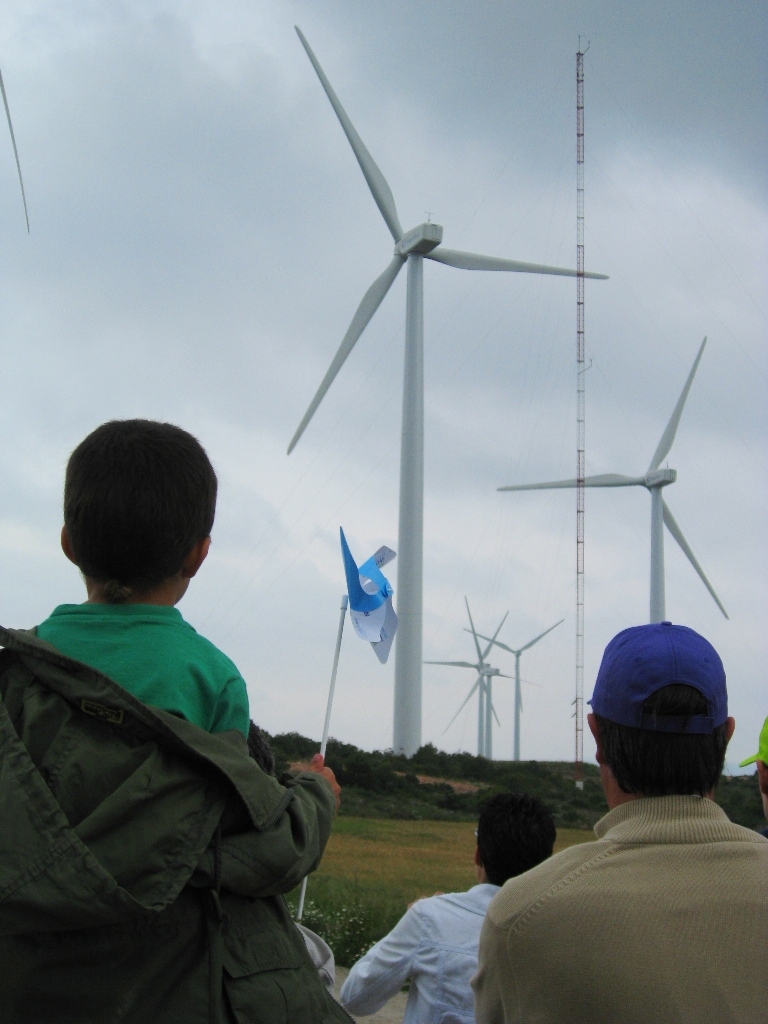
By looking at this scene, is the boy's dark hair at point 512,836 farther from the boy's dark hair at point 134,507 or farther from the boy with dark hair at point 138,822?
the boy's dark hair at point 134,507

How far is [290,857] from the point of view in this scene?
2557 mm

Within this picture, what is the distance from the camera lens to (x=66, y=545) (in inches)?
113

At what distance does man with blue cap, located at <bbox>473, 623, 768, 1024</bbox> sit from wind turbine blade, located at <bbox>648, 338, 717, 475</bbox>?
42.7 meters

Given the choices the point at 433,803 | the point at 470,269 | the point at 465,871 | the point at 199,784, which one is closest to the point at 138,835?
the point at 199,784

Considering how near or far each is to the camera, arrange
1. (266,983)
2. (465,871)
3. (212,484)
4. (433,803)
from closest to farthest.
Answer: (266,983)
(212,484)
(465,871)
(433,803)

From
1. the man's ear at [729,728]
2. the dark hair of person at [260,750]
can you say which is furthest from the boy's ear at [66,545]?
the man's ear at [729,728]

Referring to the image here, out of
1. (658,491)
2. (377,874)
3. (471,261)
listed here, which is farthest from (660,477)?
(377,874)

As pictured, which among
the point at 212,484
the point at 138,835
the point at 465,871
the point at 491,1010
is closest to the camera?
the point at 138,835

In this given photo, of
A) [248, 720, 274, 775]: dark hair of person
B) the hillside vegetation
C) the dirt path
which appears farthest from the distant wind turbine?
[248, 720, 274, 775]: dark hair of person

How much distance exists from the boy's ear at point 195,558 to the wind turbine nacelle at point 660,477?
147 feet

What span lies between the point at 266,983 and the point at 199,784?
0.48 m

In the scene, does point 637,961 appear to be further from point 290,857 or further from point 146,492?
point 146,492

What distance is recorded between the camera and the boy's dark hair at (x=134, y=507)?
9.00 ft

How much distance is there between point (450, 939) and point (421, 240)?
1358 inches
